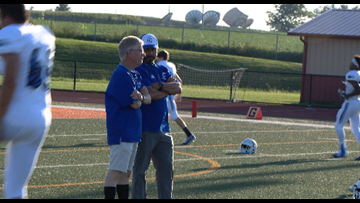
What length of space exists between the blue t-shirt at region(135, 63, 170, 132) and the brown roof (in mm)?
23703

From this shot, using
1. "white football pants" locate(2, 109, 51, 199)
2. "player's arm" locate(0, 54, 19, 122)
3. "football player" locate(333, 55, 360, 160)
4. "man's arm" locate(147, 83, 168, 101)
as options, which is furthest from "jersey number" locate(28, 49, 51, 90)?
"football player" locate(333, 55, 360, 160)

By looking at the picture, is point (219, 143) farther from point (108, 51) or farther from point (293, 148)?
point (108, 51)

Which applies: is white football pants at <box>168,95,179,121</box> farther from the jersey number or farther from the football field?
the jersey number

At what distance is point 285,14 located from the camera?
110 m

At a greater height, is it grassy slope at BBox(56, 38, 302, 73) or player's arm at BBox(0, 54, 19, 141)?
player's arm at BBox(0, 54, 19, 141)

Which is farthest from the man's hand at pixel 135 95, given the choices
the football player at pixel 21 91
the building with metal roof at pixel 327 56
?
the building with metal roof at pixel 327 56

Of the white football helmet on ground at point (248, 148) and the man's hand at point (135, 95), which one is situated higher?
the man's hand at point (135, 95)

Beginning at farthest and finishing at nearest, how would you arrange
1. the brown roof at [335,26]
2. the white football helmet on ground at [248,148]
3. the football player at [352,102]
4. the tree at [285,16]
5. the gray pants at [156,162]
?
the tree at [285,16] → the brown roof at [335,26] → the white football helmet on ground at [248,148] → the football player at [352,102] → the gray pants at [156,162]

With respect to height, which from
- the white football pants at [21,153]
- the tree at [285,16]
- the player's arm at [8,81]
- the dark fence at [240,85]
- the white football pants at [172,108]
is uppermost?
the tree at [285,16]

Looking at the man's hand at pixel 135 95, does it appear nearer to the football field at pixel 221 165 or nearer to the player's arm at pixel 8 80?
the player's arm at pixel 8 80

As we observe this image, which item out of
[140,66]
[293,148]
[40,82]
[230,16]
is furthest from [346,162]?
[230,16]

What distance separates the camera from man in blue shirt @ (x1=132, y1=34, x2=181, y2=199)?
5672 mm

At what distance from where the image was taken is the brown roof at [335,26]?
1107 inches

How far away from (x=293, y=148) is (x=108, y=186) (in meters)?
7.33
